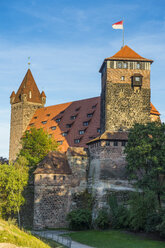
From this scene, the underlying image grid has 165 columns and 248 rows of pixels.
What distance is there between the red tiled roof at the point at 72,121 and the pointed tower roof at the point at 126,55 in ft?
39.6

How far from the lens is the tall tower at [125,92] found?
140 ft

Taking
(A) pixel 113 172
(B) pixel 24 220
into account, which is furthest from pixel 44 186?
(A) pixel 113 172

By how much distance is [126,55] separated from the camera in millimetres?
44969

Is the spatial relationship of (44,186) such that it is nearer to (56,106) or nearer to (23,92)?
(56,106)

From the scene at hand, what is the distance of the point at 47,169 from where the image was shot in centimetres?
4194

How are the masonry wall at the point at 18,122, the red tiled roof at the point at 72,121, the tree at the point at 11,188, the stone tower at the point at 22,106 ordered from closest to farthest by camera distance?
the tree at the point at 11,188 → the red tiled roof at the point at 72,121 → the masonry wall at the point at 18,122 → the stone tower at the point at 22,106

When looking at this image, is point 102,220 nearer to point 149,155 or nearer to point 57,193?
point 57,193

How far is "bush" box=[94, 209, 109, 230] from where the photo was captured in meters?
37.1

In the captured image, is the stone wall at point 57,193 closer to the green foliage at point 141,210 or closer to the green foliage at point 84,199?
the green foliage at point 84,199

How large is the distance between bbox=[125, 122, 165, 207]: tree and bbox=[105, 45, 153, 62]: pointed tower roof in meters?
10.8

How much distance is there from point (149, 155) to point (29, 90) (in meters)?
46.0

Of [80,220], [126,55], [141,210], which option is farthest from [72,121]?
[141,210]

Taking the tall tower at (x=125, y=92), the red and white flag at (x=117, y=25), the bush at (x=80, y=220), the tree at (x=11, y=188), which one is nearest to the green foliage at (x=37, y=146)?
the tree at (x=11, y=188)

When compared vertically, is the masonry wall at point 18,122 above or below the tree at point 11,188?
above
